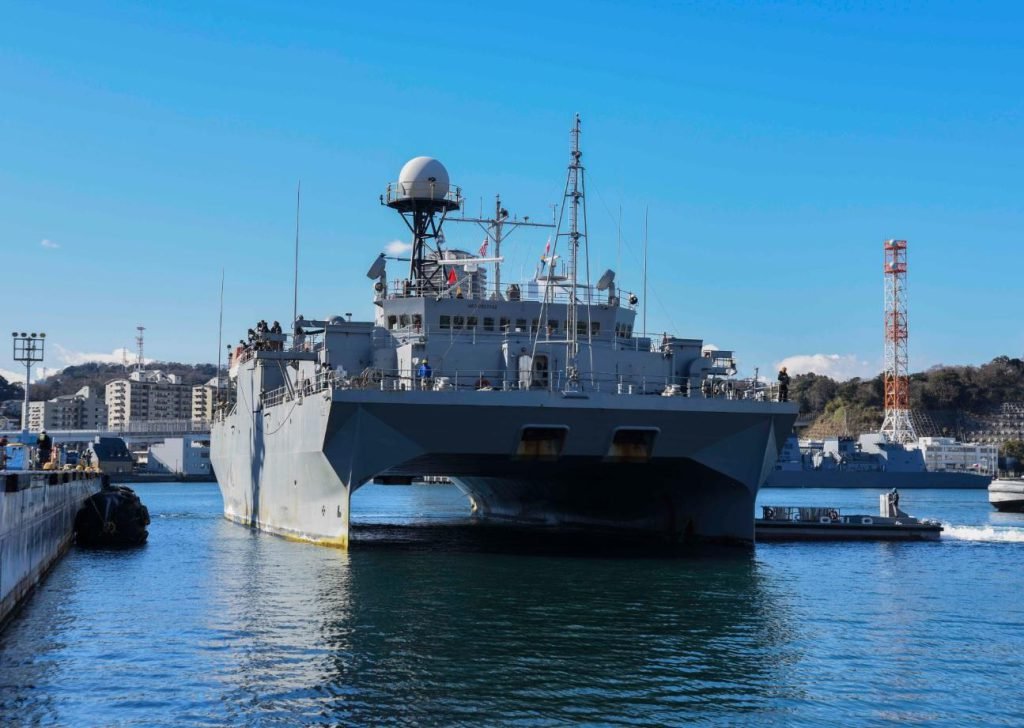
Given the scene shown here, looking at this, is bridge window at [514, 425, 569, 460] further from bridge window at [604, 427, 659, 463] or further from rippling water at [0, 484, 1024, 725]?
rippling water at [0, 484, 1024, 725]

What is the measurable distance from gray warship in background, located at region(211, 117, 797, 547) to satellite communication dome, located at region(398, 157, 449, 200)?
2943 mm

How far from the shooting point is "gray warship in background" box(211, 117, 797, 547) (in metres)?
29.8

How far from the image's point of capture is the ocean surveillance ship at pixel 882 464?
441 ft

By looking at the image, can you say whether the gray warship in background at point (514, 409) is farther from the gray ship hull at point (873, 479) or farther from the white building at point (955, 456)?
the white building at point (955, 456)

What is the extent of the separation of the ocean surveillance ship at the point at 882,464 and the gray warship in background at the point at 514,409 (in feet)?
290

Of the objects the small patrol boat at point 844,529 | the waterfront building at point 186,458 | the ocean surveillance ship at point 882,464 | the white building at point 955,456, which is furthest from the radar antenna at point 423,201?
the white building at point 955,456

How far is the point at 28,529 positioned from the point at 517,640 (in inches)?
400

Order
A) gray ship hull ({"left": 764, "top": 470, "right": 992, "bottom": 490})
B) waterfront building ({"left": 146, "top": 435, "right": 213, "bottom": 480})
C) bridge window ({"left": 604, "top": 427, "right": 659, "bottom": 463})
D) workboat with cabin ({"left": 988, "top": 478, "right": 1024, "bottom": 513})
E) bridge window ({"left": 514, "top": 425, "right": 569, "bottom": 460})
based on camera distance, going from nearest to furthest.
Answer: bridge window ({"left": 514, "top": 425, "right": 569, "bottom": 460})
bridge window ({"left": 604, "top": 427, "right": 659, "bottom": 463})
workboat with cabin ({"left": 988, "top": 478, "right": 1024, "bottom": 513})
gray ship hull ({"left": 764, "top": 470, "right": 992, "bottom": 490})
waterfront building ({"left": 146, "top": 435, "right": 213, "bottom": 480})

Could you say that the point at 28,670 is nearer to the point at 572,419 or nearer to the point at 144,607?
the point at 144,607

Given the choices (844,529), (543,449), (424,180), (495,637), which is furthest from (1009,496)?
(495,637)

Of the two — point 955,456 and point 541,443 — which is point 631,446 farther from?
point 955,456

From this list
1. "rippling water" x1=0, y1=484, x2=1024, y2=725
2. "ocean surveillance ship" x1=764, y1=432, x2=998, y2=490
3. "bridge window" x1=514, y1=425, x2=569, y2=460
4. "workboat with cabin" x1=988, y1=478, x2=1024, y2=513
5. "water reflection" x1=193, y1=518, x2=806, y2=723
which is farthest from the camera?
"ocean surveillance ship" x1=764, y1=432, x2=998, y2=490

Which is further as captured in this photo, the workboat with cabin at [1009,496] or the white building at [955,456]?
the white building at [955,456]

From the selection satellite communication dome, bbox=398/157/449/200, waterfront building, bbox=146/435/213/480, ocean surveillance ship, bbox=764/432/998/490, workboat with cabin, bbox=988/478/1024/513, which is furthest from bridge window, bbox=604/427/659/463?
waterfront building, bbox=146/435/213/480
